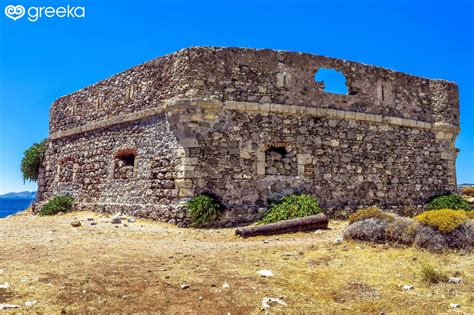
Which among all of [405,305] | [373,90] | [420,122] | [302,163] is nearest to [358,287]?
[405,305]

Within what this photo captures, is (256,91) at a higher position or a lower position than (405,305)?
higher

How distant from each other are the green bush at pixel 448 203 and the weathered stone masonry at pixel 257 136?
0.37m

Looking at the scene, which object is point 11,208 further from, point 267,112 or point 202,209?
point 267,112

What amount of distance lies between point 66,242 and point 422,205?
11.6m

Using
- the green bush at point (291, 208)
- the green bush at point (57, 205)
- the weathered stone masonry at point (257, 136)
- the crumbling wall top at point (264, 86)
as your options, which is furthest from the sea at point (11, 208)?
the green bush at point (291, 208)

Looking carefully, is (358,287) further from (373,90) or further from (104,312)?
(373,90)

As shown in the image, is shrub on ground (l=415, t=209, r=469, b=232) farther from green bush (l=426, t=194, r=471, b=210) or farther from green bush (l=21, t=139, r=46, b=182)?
green bush (l=21, t=139, r=46, b=182)

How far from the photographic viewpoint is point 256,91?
39.7 feet

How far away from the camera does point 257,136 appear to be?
11.9 meters

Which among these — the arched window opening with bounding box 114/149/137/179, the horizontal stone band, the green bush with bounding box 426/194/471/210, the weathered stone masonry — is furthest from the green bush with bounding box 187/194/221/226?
the green bush with bounding box 426/194/471/210

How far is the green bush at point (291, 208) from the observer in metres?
10.9

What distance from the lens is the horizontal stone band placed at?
456 inches

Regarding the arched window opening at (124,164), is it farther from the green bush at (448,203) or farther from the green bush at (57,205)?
the green bush at (448,203)

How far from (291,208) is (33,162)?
45.7 ft
